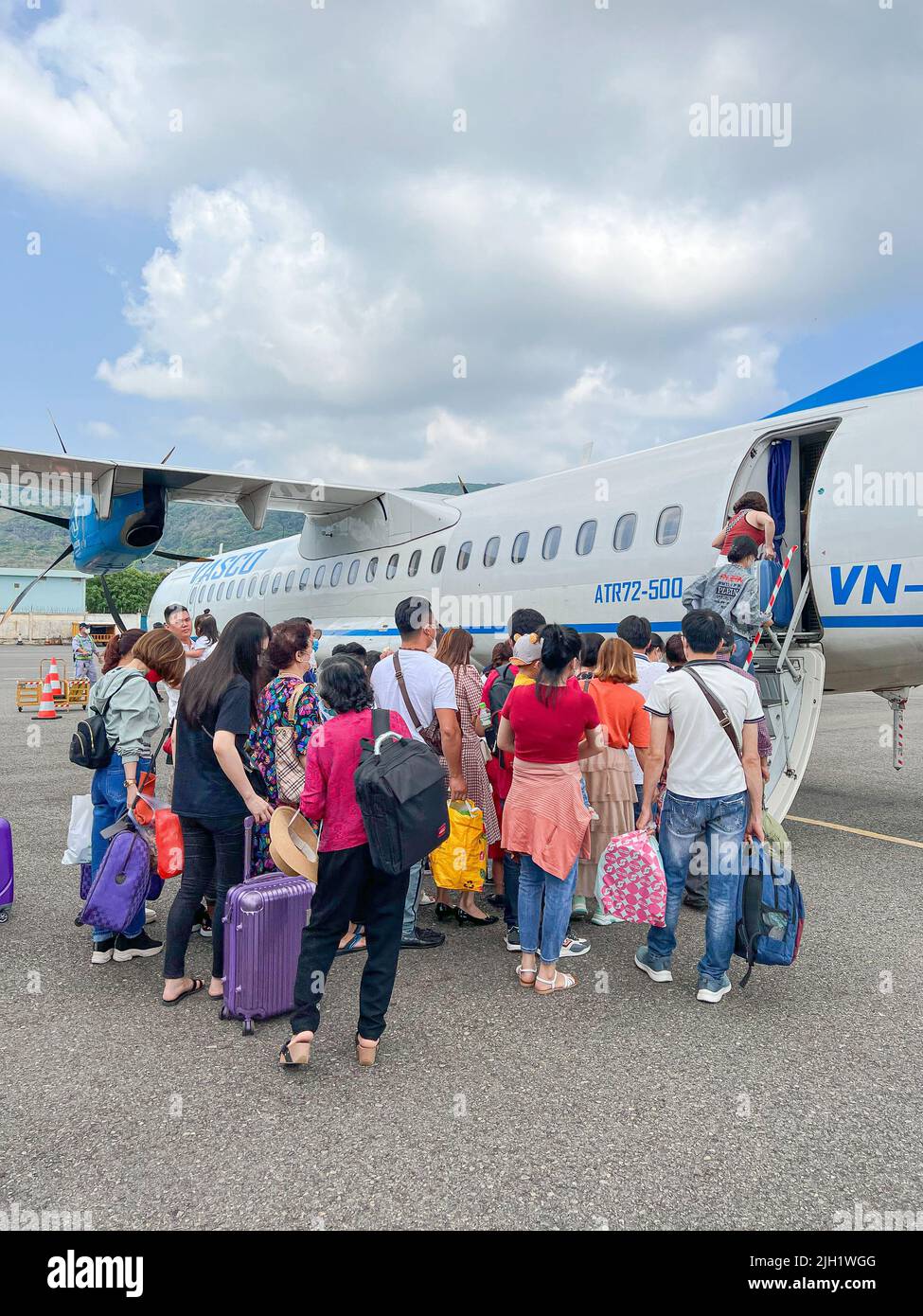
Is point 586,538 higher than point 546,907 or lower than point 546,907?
higher

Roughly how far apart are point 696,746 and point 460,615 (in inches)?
299

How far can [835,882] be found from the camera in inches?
243

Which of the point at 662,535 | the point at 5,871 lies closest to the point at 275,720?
the point at 5,871

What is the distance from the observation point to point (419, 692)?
486 centimetres

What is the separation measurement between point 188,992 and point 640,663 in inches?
143

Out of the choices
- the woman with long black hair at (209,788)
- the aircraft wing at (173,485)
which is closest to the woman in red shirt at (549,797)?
the woman with long black hair at (209,788)

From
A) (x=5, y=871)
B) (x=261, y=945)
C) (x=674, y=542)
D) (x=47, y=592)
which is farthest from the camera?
(x=47, y=592)

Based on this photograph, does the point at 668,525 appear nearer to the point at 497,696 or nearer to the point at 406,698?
the point at 497,696

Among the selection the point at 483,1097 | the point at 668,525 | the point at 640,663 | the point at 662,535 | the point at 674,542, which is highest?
the point at 668,525

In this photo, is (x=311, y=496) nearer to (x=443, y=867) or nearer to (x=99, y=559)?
(x=99, y=559)

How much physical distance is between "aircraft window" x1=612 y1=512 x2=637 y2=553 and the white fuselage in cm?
4

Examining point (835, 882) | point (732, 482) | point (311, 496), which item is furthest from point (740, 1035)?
point (311, 496)

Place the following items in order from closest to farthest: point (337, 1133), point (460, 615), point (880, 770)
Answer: point (337, 1133), point (880, 770), point (460, 615)

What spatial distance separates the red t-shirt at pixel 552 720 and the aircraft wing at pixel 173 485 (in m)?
9.76
